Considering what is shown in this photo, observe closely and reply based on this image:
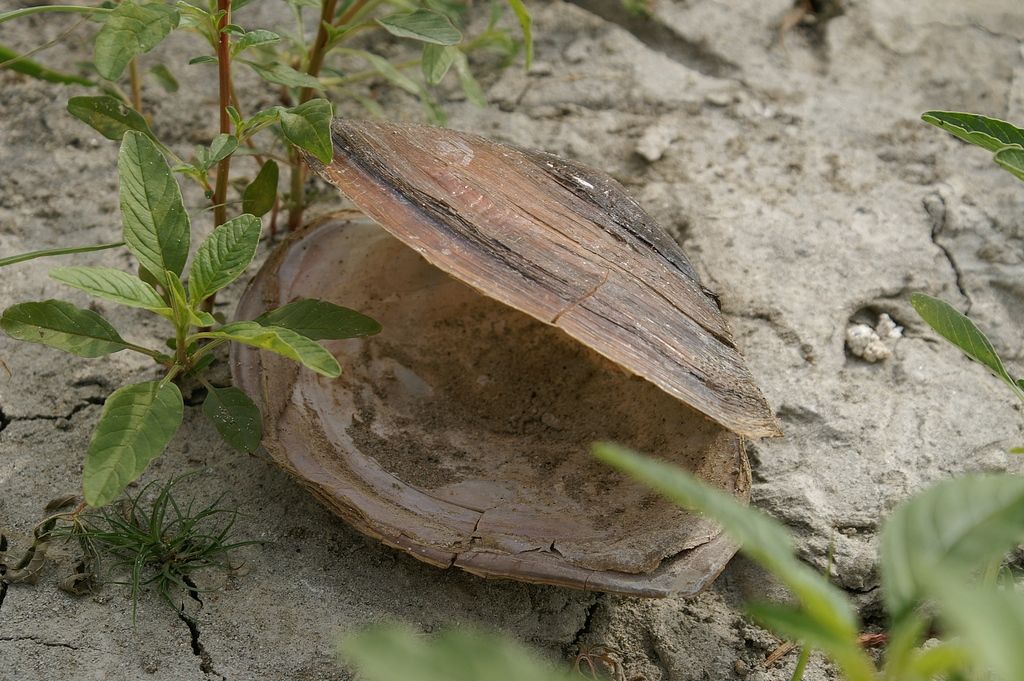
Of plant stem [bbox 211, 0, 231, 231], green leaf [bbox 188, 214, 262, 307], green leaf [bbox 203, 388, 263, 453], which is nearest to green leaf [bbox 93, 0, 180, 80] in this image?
plant stem [bbox 211, 0, 231, 231]

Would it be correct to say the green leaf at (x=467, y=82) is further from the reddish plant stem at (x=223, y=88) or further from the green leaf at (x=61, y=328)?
the green leaf at (x=61, y=328)

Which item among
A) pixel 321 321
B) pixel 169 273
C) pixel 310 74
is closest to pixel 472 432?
pixel 321 321

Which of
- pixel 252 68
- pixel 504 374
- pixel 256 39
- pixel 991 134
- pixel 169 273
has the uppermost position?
pixel 991 134

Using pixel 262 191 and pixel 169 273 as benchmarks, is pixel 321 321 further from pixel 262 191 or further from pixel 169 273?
pixel 262 191

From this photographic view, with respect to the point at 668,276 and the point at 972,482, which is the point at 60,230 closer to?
the point at 668,276

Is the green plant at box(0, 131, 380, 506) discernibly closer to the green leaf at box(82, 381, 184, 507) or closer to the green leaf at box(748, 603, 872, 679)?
the green leaf at box(82, 381, 184, 507)
